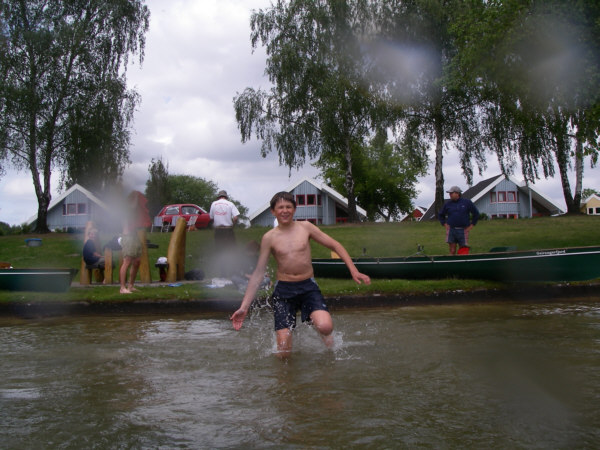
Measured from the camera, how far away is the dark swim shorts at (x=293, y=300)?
5918 mm

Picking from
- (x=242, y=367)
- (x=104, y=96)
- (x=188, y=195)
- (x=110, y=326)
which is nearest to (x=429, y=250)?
(x=110, y=326)

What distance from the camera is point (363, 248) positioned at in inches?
493

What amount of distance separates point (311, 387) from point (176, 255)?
8941mm

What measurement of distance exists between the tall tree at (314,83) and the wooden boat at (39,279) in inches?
777

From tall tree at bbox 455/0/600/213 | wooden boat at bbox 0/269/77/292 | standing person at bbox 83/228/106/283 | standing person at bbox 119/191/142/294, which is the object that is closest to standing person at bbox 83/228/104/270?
standing person at bbox 83/228/106/283

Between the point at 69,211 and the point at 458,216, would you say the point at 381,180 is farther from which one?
the point at 458,216

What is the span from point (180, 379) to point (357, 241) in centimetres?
1554

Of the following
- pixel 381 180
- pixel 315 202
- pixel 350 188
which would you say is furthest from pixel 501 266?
pixel 381 180

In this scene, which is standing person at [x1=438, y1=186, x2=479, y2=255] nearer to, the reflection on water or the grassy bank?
the grassy bank

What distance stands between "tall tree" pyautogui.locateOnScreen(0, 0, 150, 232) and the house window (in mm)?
18961

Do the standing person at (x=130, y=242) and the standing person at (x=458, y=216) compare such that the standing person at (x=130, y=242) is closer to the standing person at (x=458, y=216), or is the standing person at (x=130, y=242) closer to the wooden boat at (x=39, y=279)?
the wooden boat at (x=39, y=279)

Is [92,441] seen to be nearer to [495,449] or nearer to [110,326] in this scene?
[495,449]

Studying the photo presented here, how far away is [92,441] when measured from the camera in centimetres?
355

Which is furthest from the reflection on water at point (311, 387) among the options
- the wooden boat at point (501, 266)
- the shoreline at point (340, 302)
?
the wooden boat at point (501, 266)
